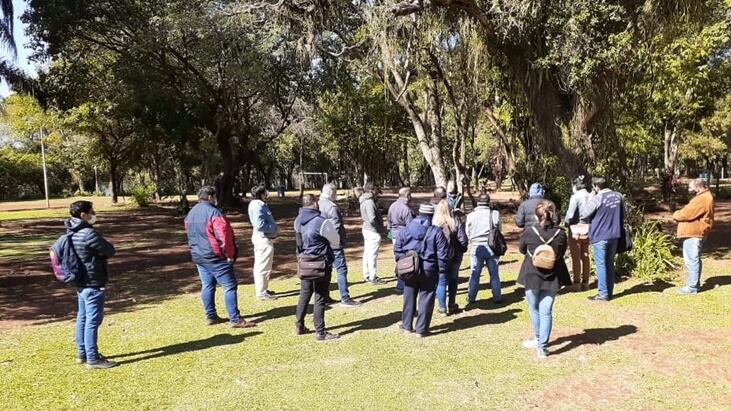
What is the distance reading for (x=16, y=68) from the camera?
18844 millimetres

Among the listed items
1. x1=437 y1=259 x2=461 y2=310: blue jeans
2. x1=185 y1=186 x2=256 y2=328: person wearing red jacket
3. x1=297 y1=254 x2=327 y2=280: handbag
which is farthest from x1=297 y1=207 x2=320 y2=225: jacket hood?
x1=437 y1=259 x2=461 y2=310: blue jeans

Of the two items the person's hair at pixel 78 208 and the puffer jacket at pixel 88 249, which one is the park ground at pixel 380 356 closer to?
the puffer jacket at pixel 88 249

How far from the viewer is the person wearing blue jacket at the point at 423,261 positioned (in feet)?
20.1

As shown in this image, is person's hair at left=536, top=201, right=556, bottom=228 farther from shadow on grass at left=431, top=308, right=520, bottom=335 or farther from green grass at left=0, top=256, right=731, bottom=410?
shadow on grass at left=431, top=308, right=520, bottom=335

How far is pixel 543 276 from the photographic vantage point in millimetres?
5367

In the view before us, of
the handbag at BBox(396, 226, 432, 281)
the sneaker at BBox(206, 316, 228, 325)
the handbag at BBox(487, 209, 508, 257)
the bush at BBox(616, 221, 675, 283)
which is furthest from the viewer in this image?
the bush at BBox(616, 221, 675, 283)

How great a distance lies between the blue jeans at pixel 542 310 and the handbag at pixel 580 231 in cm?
262

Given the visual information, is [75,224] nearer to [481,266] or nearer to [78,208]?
[78,208]

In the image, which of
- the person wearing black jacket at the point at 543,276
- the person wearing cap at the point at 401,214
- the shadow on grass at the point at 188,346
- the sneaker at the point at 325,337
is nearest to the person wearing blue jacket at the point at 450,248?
the person wearing cap at the point at 401,214

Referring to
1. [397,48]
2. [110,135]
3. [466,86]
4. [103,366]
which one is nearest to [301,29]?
[397,48]

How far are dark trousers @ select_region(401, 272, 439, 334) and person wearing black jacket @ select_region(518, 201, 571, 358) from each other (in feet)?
3.40

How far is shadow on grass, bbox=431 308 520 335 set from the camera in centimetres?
663

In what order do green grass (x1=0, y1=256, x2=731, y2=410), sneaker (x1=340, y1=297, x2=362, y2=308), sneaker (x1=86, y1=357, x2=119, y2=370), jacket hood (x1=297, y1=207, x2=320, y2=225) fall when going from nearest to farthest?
green grass (x1=0, y1=256, x2=731, y2=410), sneaker (x1=86, y1=357, x2=119, y2=370), jacket hood (x1=297, y1=207, x2=320, y2=225), sneaker (x1=340, y1=297, x2=362, y2=308)

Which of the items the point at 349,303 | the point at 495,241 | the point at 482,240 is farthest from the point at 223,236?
the point at 495,241
